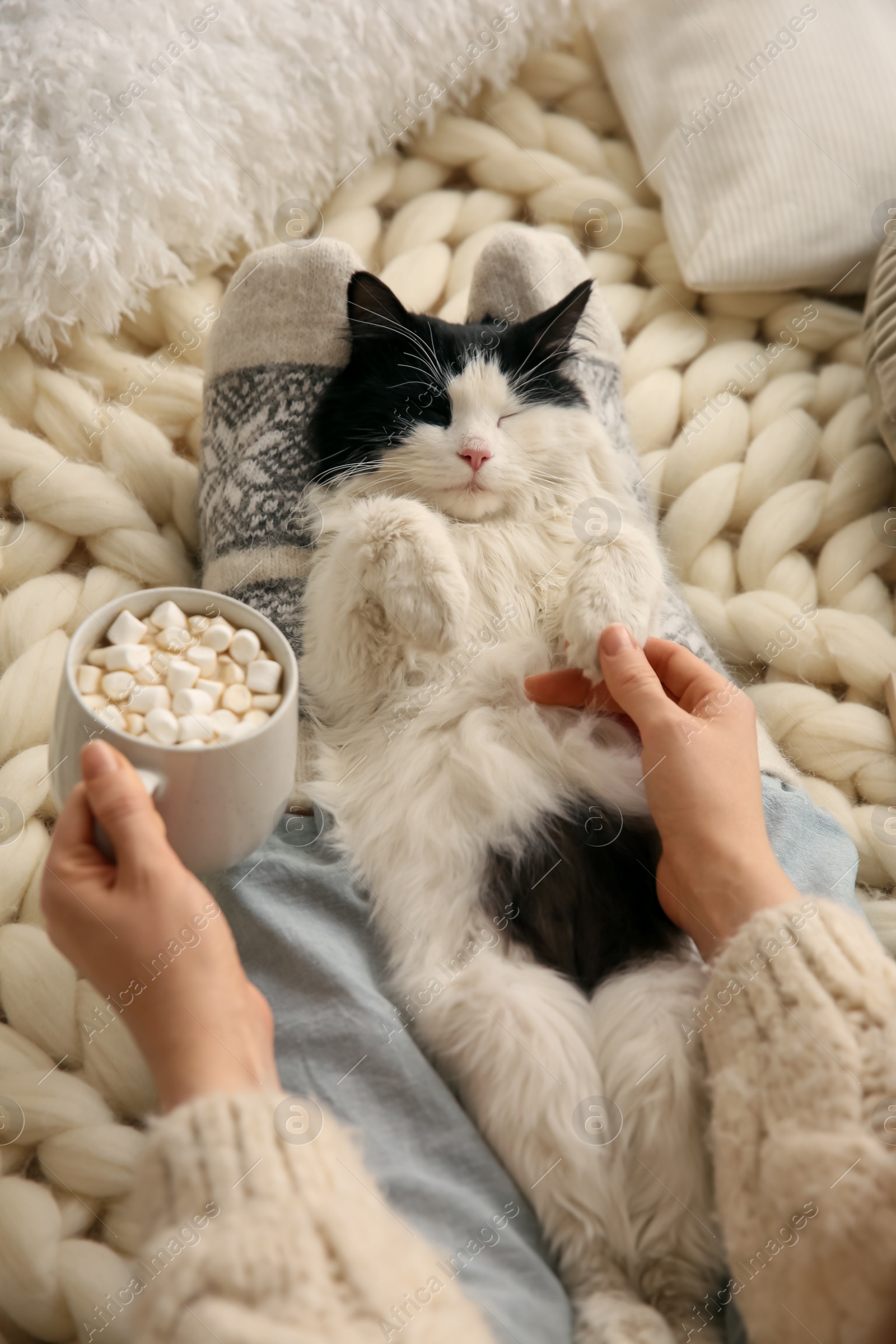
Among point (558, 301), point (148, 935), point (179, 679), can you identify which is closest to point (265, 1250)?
point (148, 935)

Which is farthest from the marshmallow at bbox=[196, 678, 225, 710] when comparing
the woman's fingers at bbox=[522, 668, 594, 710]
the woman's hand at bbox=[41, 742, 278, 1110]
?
the woman's fingers at bbox=[522, 668, 594, 710]

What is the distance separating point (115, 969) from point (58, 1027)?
35cm

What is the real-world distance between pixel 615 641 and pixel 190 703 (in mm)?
455

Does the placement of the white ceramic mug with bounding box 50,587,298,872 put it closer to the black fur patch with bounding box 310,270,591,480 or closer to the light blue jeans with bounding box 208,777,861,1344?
the light blue jeans with bounding box 208,777,861,1344

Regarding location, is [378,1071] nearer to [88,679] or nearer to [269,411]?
[88,679]

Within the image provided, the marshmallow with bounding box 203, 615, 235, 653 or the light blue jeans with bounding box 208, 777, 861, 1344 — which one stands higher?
the marshmallow with bounding box 203, 615, 235, 653

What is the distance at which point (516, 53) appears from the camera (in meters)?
1.77

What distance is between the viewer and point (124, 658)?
0.84 m

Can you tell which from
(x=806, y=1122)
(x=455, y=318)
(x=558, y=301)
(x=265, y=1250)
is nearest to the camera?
(x=265, y=1250)

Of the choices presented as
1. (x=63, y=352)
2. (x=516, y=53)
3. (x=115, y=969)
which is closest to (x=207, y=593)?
(x=115, y=969)

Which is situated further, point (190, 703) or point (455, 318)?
point (455, 318)

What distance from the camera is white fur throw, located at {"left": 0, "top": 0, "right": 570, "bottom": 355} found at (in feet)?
4.40

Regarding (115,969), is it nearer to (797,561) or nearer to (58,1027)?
(58,1027)

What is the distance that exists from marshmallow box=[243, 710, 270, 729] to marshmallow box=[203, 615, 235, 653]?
7 centimetres
